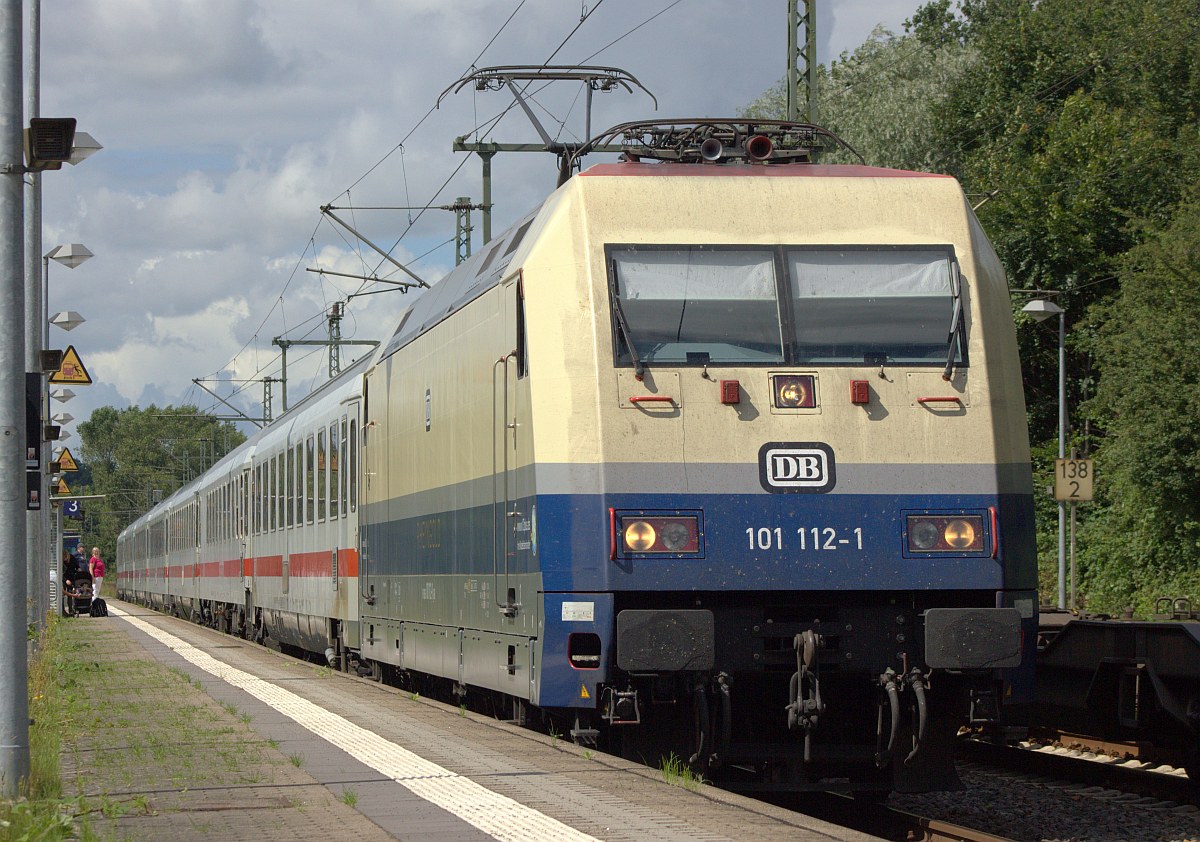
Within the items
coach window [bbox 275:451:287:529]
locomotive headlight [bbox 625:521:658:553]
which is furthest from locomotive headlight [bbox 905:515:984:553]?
coach window [bbox 275:451:287:529]

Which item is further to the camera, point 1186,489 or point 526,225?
point 1186,489

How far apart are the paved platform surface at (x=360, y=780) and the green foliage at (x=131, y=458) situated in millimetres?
105946

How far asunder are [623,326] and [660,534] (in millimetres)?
1180

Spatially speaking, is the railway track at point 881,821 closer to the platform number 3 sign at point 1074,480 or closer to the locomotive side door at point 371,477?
the locomotive side door at point 371,477

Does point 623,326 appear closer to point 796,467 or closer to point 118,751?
point 796,467

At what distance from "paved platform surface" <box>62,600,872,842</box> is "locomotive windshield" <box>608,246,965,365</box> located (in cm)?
242

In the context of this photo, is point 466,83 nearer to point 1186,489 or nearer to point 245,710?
point 245,710

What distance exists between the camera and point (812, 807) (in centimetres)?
1003

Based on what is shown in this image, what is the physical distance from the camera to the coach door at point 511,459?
9523 mm

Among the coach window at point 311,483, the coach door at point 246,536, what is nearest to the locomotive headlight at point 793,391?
the coach window at point 311,483

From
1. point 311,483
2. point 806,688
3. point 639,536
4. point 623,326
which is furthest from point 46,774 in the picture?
point 311,483

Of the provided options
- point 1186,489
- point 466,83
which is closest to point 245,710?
point 466,83

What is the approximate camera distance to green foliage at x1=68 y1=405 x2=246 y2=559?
12862 centimetres

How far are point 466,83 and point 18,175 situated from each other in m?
12.7
